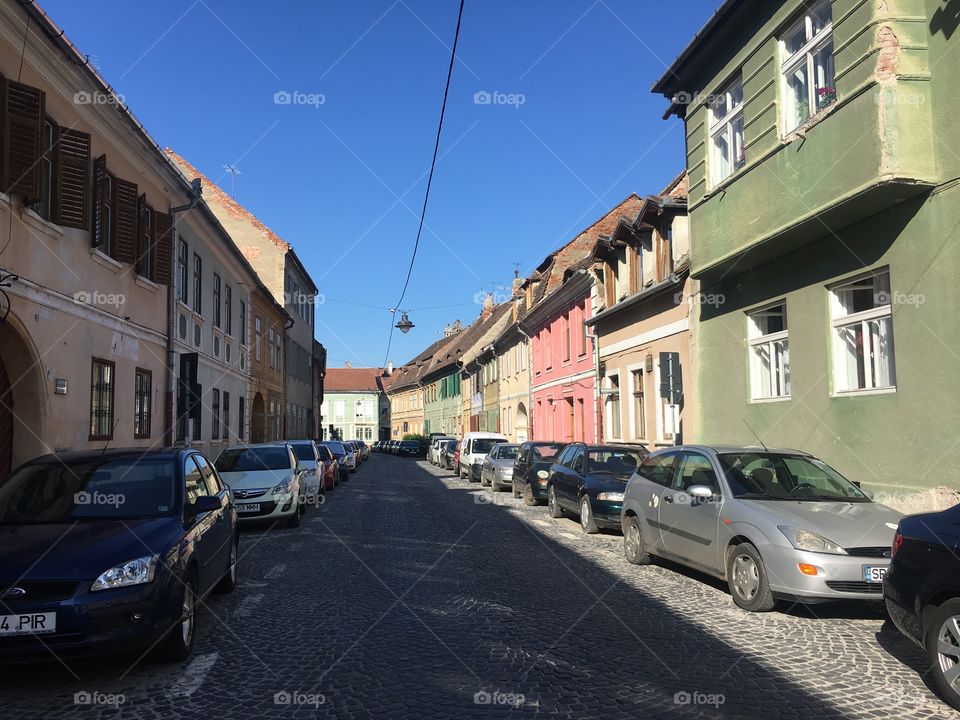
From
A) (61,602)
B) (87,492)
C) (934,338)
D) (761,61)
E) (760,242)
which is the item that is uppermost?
(761,61)

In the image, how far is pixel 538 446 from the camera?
19750mm

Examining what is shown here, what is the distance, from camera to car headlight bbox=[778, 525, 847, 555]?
7004 millimetres

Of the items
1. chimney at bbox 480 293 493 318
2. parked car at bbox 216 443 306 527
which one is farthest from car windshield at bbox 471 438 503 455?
chimney at bbox 480 293 493 318

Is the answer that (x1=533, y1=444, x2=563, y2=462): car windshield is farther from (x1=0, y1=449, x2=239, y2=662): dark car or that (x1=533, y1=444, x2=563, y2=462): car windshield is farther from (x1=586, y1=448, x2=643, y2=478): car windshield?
(x1=0, y1=449, x2=239, y2=662): dark car

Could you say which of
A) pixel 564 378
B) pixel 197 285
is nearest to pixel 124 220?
pixel 197 285

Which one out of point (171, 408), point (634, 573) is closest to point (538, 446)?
point (171, 408)

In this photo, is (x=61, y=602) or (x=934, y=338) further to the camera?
(x=934, y=338)

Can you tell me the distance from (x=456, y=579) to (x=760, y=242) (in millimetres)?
7163

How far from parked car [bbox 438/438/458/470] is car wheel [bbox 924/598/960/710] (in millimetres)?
31947

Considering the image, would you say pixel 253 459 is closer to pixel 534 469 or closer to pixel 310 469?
pixel 310 469

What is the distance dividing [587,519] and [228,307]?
56.3 feet

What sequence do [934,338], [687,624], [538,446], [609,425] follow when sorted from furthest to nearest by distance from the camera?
[609,425] → [538,446] → [934,338] → [687,624]

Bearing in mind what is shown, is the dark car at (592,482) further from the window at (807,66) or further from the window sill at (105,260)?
the window sill at (105,260)

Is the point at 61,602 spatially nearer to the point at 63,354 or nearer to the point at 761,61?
the point at 63,354
